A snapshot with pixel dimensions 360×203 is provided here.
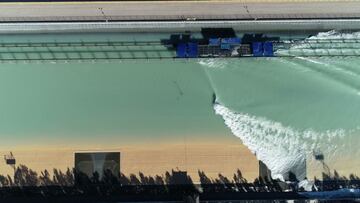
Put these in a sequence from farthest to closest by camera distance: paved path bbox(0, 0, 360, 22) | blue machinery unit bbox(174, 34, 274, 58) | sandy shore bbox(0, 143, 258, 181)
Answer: blue machinery unit bbox(174, 34, 274, 58) → sandy shore bbox(0, 143, 258, 181) → paved path bbox(0, 0, 360, 22)

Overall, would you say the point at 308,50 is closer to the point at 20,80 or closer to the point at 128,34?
the point at 128,34

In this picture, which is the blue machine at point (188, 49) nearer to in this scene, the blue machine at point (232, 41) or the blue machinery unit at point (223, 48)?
the blue machinery unit at point (223, 48)

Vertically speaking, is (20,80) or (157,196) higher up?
(20,80)

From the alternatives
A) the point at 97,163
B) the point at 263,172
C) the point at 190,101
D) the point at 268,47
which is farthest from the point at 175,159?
the point at 268,47

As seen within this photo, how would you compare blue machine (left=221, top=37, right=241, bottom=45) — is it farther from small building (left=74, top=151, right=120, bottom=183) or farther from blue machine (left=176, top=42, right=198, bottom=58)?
small building (left=74, top=151, right=120, bottom=183)

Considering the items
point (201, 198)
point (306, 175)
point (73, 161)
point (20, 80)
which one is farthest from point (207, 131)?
point (20, 80)

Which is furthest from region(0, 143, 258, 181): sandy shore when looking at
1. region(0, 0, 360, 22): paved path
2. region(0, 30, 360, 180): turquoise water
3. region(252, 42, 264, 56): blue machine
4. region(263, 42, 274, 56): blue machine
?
region(0, 0, 360, 22): paved path

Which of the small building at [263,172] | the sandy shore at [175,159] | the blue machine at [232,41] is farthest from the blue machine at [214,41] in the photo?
the small building at [263,172]
